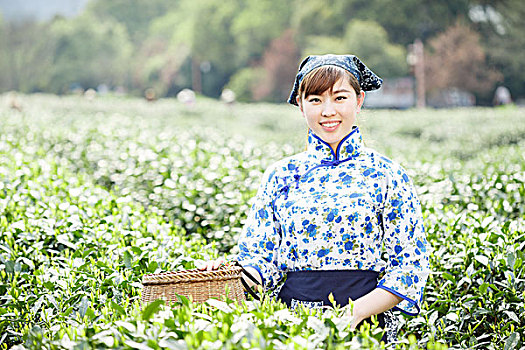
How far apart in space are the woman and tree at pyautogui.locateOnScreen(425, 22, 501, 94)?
3386 cm

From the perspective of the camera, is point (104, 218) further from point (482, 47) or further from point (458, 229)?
point (482, 47)

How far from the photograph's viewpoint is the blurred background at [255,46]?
115 ft

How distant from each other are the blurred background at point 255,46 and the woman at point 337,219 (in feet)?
110

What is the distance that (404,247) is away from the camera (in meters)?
2.04

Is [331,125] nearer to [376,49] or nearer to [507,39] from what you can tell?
[376,49]

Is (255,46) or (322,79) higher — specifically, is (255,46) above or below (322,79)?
above

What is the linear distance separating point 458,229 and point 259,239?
61.9 inches

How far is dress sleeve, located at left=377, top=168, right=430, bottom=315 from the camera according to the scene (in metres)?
2.00

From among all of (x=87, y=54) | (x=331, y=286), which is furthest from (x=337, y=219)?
(x=87, y=54)

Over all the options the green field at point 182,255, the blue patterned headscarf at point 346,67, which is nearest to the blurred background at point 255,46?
the green field at point 182,255

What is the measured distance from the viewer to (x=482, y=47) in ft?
114

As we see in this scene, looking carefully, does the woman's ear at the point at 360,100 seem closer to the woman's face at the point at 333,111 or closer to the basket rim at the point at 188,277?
the woman's face at the point at 333,111

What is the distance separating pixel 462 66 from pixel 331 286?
1358 inches

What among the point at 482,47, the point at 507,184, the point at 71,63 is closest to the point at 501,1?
the point at 482,47
